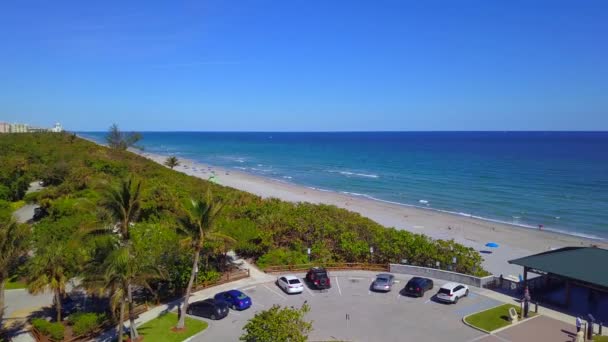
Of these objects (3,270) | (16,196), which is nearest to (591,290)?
(3,270)

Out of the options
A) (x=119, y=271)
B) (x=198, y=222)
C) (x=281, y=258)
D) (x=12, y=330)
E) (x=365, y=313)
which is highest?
(x=198, y=222)

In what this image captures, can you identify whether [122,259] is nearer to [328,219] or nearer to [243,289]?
[243,289]

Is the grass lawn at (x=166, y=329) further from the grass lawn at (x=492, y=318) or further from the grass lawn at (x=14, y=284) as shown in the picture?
the grass lawn at (x=492, y=318)

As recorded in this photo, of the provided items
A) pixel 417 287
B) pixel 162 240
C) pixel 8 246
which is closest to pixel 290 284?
pixel 417 287

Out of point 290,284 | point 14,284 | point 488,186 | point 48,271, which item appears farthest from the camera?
point 488,186

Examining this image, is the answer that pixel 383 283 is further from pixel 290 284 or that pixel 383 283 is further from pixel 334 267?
pixel 290 284

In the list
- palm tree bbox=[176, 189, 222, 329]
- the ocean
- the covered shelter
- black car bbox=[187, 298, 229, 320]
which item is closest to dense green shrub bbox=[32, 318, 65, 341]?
palm tree bbox=[176, 189, 222, 329]

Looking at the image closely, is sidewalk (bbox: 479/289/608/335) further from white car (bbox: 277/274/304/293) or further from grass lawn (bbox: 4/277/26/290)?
grass lawn (bbox: 4/277/26/290)
